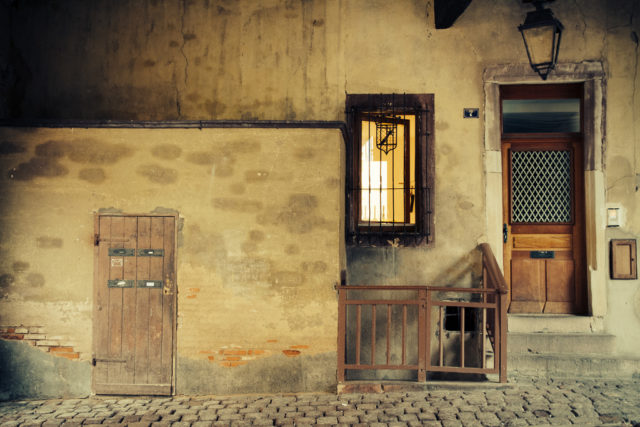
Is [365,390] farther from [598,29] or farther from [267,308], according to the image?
[598,29]

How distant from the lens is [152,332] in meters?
4.51

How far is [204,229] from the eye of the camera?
4.62 meters

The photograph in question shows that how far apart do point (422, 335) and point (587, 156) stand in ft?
10.4

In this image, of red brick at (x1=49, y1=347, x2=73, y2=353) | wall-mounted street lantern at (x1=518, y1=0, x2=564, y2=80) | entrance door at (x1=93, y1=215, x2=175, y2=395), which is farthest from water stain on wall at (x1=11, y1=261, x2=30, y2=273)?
wall-mounted street lantern at (x1=518, y1=0, x2=564, y2=80)

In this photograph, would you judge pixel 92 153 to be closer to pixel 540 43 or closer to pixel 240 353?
pixel 240 353

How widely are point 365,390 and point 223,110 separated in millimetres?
3805

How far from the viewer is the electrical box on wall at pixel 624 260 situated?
5371mm

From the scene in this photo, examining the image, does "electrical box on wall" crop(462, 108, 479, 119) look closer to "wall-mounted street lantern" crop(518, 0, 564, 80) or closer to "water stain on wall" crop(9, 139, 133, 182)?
"wall-mounted street lantern" crop(518, 0, 564, 80)

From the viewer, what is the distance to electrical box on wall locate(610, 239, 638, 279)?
17.6 feet

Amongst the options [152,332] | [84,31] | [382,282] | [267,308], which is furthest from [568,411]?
[84,31]

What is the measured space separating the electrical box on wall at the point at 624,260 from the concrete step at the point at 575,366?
1.00 meters

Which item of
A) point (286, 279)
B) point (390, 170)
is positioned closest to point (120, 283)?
point (286, 279)

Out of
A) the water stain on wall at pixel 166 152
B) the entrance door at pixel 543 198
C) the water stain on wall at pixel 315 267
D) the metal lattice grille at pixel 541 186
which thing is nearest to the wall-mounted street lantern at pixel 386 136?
the entrance door at pixel 543 198

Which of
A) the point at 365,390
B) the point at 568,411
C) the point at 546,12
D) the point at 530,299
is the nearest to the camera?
the point at 568,411
